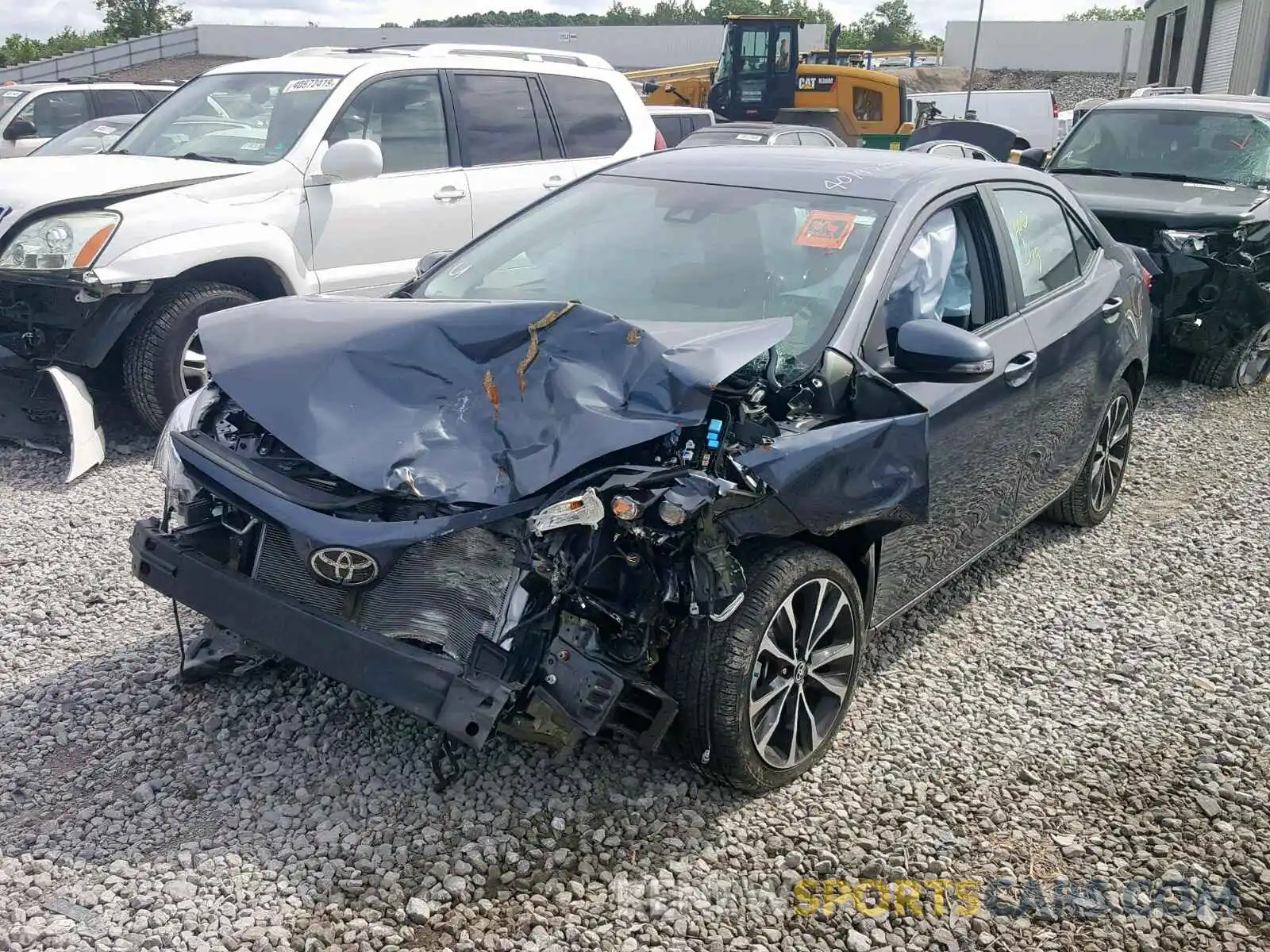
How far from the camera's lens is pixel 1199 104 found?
384 inches

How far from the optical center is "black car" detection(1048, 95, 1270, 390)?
26.5 ft

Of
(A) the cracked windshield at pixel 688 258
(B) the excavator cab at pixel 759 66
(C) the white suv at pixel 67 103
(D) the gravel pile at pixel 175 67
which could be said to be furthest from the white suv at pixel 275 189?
(D) the gravel pile at pixel 175 67

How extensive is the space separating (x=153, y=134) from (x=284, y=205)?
1.47 m

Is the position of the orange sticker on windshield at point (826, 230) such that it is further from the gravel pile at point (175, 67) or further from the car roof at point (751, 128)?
the gravel pile at point (175, 67)

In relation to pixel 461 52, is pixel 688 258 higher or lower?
lower

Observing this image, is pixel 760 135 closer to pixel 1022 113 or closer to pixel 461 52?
pixel 461 52

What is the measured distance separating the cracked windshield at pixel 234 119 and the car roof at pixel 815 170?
9.79ft

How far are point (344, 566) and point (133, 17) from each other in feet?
243

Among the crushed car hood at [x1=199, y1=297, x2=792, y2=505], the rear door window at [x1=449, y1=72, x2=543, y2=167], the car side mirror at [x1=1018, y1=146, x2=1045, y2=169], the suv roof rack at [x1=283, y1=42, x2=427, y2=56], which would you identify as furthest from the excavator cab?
the crushed car hood at [x1=199, y1=297, x2=792, y2=505]

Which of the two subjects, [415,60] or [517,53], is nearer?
[415,60]

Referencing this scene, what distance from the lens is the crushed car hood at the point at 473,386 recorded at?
306cm

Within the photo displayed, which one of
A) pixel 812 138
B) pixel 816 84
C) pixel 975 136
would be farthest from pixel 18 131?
pixel 816 84

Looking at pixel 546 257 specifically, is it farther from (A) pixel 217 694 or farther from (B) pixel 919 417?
(A) pixel 217 694

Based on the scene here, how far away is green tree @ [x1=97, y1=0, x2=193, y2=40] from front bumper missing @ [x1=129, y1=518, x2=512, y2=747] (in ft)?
235
